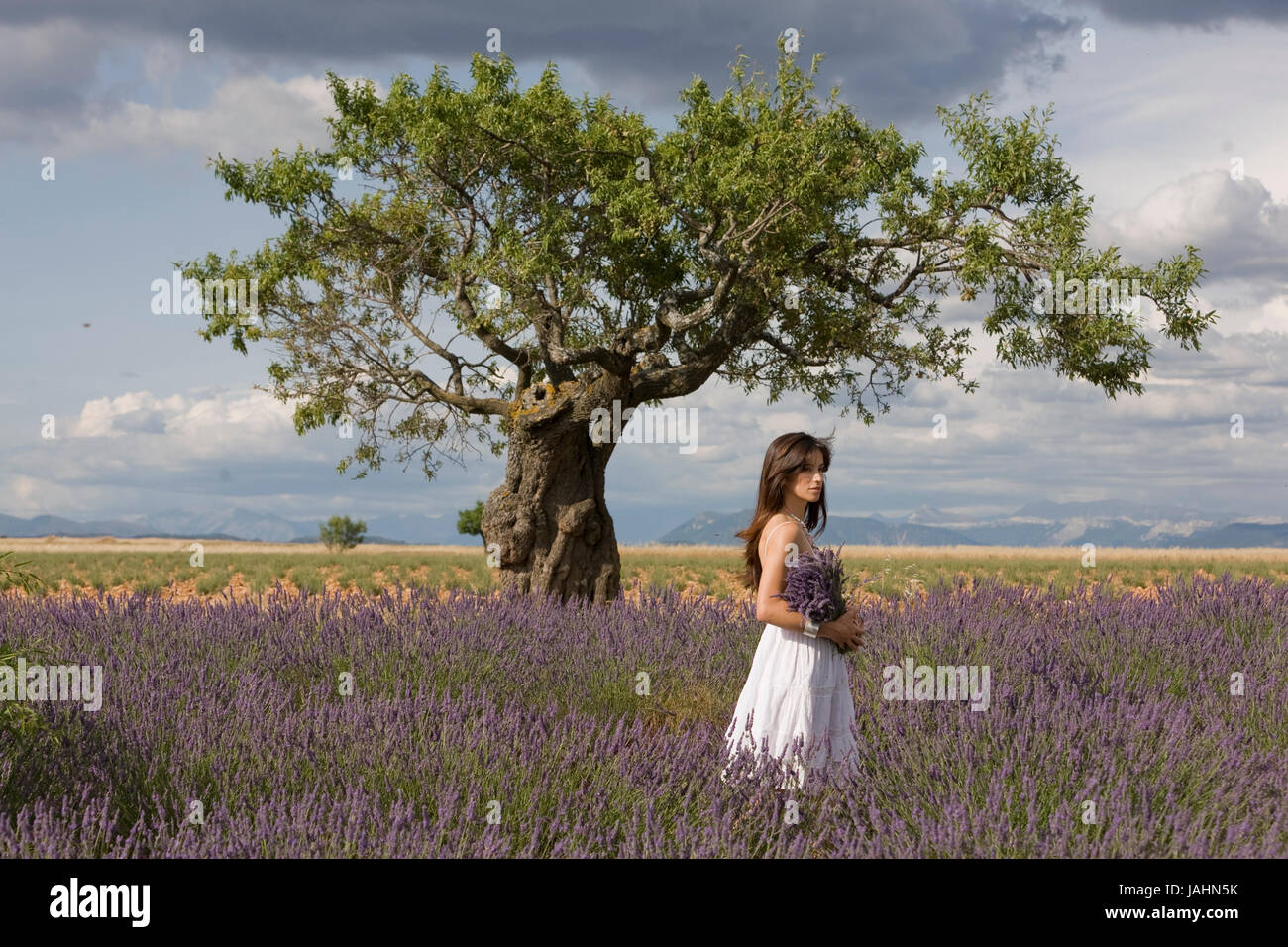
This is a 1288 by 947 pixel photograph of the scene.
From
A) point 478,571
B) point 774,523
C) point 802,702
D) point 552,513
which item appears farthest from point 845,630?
point 478,571

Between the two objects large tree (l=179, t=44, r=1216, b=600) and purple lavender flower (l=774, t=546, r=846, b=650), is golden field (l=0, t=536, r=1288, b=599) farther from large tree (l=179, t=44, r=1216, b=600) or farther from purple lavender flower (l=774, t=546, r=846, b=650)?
purple lavender flower (l=774, t=546, r=846, b=650)

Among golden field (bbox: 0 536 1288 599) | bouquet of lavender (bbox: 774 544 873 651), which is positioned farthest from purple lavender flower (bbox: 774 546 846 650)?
golden field (bbox: 0 536 1288 599)

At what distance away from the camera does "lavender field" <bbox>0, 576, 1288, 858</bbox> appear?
10.9 ft

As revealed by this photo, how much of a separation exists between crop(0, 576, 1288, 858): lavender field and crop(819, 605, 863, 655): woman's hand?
0.46m

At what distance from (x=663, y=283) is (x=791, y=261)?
5.99 ft

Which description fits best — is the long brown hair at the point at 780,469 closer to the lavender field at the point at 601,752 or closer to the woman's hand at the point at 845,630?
the woman's hand at the point at 845,630

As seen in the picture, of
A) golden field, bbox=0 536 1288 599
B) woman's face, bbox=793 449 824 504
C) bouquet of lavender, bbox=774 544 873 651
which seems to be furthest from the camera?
golden field, bbox=0 536 1288 599

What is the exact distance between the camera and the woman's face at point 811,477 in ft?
15.2

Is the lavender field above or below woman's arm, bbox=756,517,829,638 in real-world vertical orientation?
below

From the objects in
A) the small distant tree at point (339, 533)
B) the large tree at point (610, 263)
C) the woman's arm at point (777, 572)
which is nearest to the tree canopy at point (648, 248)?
the large tree at point (610, 263)

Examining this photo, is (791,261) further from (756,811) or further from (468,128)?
(756,811)

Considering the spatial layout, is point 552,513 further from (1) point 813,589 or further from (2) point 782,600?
(1) point 813,589

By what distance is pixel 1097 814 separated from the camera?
3357 millimetres

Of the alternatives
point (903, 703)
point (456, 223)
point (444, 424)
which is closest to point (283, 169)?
point (456, 223)
